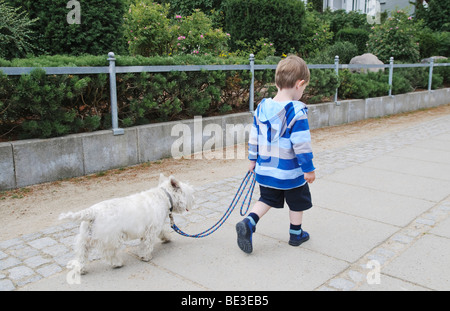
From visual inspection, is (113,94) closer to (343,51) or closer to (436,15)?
(343,51)

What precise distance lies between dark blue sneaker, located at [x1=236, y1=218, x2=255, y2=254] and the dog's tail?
3.86 feet

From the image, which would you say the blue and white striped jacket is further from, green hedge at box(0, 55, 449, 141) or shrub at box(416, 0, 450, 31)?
shrub at box(416, 0, 450, 31)

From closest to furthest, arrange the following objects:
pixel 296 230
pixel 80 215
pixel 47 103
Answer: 1. pixel 80 215
2. pixel 296 230
3. pixel 47 103

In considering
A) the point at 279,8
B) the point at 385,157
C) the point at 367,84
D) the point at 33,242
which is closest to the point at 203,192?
the point at 33,242

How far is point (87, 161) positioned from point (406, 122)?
28.1ft

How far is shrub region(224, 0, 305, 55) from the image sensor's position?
45.1 ft

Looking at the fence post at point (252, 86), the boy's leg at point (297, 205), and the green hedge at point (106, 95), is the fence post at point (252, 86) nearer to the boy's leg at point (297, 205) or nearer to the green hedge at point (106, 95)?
the green hedge at point (106, 95)

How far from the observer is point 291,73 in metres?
3.53

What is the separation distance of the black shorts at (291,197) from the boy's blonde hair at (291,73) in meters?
0.86

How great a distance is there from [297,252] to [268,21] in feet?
36.8

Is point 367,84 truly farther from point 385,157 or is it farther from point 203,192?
point 203,192

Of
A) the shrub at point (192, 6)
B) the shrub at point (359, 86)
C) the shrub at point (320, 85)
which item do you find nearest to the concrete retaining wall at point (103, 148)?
the shrub at point (320, 85)

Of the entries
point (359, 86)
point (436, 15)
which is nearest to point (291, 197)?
point (359, 86)

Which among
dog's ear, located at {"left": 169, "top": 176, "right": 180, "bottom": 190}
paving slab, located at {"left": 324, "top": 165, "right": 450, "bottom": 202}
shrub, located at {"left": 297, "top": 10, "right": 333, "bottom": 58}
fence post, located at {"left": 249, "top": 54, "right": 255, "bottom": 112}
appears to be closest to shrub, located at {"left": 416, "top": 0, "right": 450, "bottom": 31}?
shrub, located at {"left": 297, "top": 10, "right": 333, "bottom": 58}
